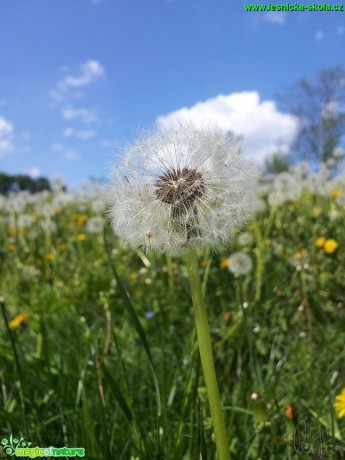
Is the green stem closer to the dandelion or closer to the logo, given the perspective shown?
the dandelion

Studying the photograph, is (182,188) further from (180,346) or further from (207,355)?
(180,346)

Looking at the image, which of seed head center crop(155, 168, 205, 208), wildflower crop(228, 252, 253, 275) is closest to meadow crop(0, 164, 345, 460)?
wildflower crop(228, 252, 253, 275)

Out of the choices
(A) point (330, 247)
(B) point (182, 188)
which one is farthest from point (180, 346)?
(B) point (182, 188)

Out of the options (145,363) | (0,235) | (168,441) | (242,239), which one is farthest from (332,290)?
(0,235)

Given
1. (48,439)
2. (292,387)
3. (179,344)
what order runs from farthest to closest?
(179,344) → (292,387) → (48,439)

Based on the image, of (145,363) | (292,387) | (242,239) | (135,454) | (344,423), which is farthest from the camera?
(242,239)

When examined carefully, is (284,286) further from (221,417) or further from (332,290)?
(221,417)

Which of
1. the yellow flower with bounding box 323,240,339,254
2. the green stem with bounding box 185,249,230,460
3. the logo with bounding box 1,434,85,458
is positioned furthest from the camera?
the yellow flower with bounding box 323,240,339,254
